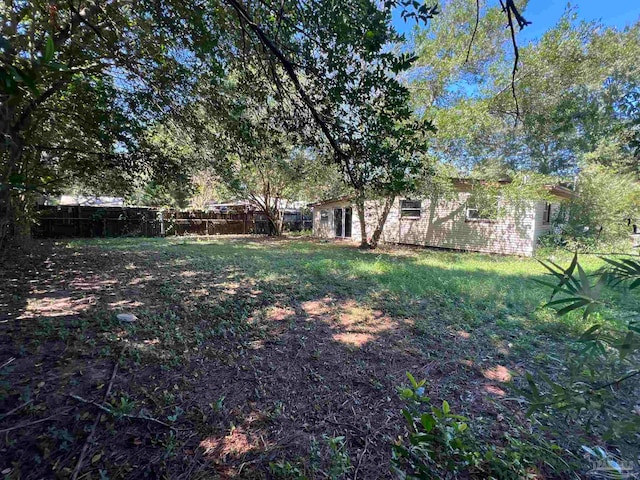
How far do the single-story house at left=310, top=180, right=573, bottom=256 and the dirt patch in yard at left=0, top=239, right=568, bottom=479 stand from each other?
623cm

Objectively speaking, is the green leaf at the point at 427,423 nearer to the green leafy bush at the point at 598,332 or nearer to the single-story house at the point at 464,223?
the green leafy bush at the point at 598,332

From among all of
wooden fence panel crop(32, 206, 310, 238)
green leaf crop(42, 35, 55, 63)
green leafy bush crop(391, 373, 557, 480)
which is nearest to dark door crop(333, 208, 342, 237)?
wooden fence panel crop(32, 206, 310, 238)

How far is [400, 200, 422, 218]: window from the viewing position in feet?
42.1

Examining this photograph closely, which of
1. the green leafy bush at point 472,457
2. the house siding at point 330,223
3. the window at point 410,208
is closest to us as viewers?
the green leafy bush at point 472,457

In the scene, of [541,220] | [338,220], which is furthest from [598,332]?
[338,220]

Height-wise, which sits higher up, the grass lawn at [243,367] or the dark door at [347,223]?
the dark door at [347,223]

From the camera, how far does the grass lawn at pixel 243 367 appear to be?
5.66ft

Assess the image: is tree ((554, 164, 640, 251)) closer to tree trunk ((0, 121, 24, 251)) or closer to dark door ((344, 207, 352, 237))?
dark door ((344, 207, 352, 237))

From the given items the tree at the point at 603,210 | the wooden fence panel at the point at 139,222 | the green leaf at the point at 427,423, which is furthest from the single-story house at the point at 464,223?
the green leaf at the point at 427,423

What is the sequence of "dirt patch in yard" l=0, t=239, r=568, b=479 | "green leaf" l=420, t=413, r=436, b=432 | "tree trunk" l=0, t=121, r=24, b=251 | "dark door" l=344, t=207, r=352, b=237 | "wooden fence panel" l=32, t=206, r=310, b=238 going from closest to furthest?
"green leaf" l=420, t=413, r=436, b=432
"tree trunk" l=0, t=121, r=24, b=251
"dirt patch in yard" l=0, t=239, r=568, b=479
"wooden fence panel" l=32, t=206, r=310, b=238
"dark door" l=344, t=207, r=352, b=237

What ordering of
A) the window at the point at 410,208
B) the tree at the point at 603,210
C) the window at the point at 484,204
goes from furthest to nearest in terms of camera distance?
the window at the point at 410,208
the window at the point at 484,204
the tree at the point at 603,210

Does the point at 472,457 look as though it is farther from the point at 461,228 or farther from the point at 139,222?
the point at 139,222

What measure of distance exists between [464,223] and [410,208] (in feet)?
8.03

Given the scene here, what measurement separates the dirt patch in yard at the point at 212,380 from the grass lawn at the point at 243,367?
0.01 meters
